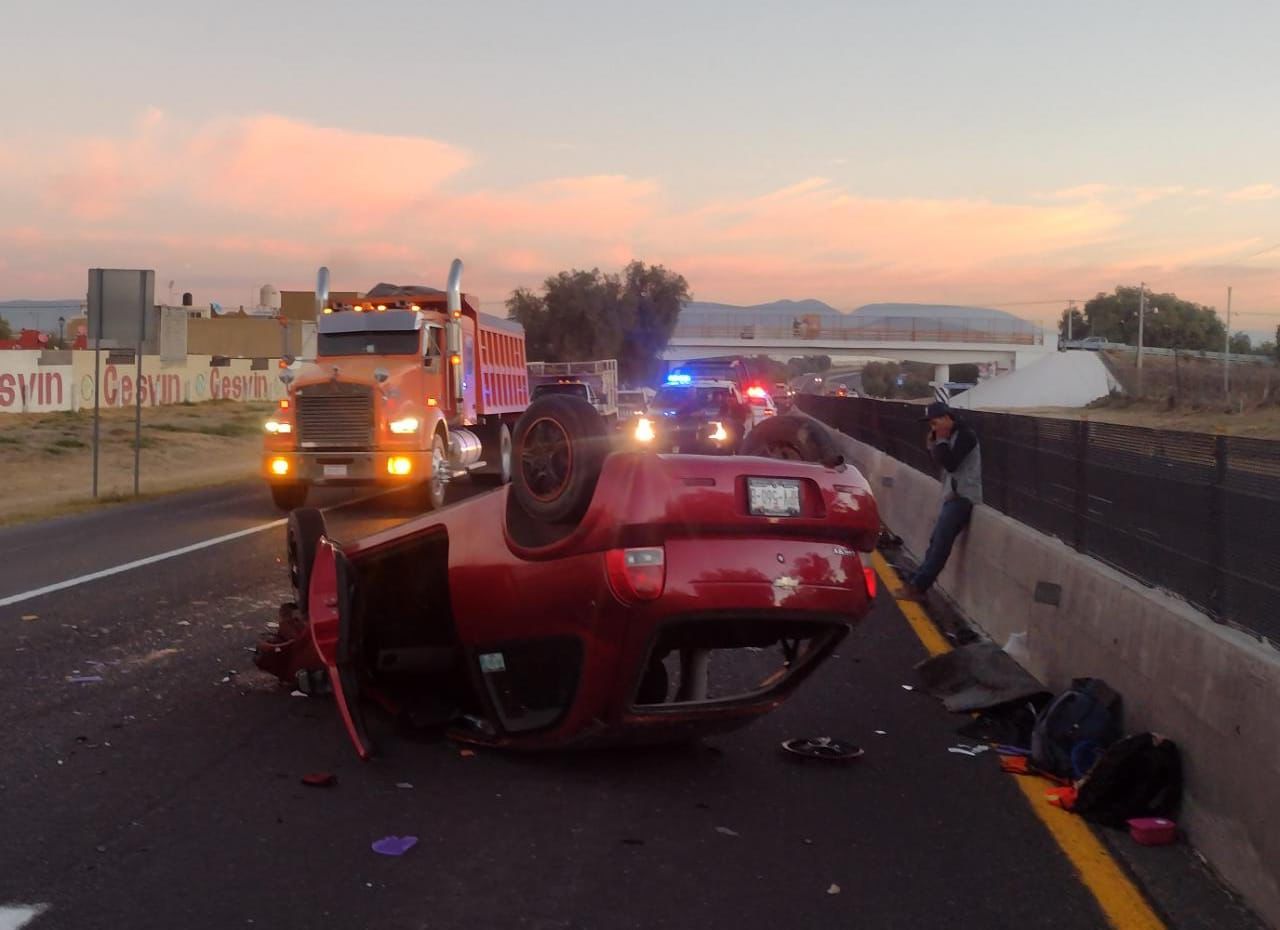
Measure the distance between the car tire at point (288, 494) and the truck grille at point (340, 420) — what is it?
0.65 metres

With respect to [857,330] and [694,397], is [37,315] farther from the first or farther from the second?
[694,397]

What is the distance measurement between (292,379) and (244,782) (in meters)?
14.4

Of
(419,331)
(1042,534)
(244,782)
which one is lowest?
(244,782)

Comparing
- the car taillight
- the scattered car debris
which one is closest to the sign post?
the scattered car debris

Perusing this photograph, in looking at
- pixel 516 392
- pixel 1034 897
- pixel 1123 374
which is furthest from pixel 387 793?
pixel 1123 374

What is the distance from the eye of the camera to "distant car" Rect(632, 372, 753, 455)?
2862cm

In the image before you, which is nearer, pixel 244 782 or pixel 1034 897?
pixel 1034 897

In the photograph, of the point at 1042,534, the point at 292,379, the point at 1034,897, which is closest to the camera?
the point at 1034,897

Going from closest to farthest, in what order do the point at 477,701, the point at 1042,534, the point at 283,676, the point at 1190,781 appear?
the point at 1190,781 < the point at 477,701 < the point at 283,676 < the point at 1042,534

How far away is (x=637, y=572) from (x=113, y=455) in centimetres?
3074

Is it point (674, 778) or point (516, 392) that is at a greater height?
point (516, 392)

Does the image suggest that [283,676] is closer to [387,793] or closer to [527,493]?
[387,793]

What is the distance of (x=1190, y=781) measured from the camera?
18.3 ft

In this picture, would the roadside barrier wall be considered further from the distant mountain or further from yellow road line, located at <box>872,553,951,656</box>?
the distant mountain
